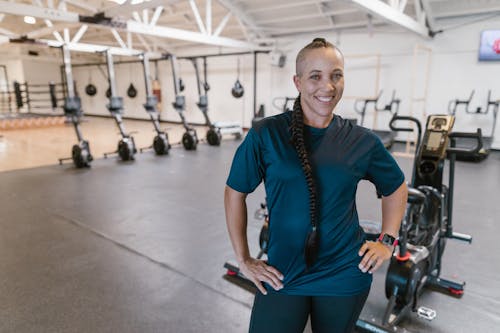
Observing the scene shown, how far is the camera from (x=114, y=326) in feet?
6.86

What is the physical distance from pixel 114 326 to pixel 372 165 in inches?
71.5

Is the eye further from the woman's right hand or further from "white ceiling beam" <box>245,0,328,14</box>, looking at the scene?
"white ceiling beam" <box>245,0,328,14</box>

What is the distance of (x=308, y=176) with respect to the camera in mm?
1038

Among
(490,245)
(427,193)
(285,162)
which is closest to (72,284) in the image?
(285,162)

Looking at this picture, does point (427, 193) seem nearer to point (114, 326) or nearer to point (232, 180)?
point (232, 180)

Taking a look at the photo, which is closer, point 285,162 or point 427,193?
point 285,162

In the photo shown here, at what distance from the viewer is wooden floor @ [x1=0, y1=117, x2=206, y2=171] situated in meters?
6.96

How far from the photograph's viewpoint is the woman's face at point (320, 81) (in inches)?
41.9

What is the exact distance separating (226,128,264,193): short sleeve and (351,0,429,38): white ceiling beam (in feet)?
15.2

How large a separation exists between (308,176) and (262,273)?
0.36 meters

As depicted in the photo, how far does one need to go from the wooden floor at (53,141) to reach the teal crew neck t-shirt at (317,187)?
6.61 m

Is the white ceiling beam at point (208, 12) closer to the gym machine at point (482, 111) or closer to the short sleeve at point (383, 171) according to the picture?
the gym machine at point (482, 111)

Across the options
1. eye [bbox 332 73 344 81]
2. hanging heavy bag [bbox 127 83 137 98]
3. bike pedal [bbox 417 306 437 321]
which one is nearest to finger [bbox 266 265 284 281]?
eye [bbox 332 73 344 81]

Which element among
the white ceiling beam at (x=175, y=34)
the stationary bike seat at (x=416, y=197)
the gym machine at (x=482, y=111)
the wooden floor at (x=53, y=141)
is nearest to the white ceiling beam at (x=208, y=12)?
the white ceiling beam at (x=175, y=34)
